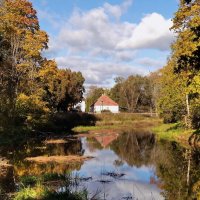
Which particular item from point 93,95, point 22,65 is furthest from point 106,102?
point 22,65

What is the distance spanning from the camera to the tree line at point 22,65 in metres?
43.0

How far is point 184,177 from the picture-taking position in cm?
2302

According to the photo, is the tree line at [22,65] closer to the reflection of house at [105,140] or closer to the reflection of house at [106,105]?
the reflection of house at [105,140]

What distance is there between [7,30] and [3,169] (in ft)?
66.4

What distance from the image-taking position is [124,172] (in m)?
26.2

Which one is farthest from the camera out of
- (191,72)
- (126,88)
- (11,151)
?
(126,88)

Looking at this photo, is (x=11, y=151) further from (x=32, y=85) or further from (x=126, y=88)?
(x=126, y=88)

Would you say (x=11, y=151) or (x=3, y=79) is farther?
(x=3, y=79)

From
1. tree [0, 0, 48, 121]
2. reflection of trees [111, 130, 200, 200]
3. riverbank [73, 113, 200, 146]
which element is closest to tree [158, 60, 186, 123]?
riverbank [73, 113, 200, 146]

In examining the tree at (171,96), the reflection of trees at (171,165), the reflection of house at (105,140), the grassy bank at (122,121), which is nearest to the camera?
the reflection of trees at (171,165)

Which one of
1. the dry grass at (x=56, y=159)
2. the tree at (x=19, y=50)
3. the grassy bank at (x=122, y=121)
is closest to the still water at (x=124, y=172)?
the dry grass at (x=56, y=159)

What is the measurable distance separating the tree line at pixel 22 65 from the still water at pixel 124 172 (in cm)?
577

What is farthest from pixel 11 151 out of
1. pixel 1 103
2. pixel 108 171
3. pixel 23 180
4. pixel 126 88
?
pixel 126 88

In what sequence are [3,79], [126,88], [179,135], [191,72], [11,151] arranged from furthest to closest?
[126,88] → [179,135] → [3,79] → [11,151] → [191,72]
